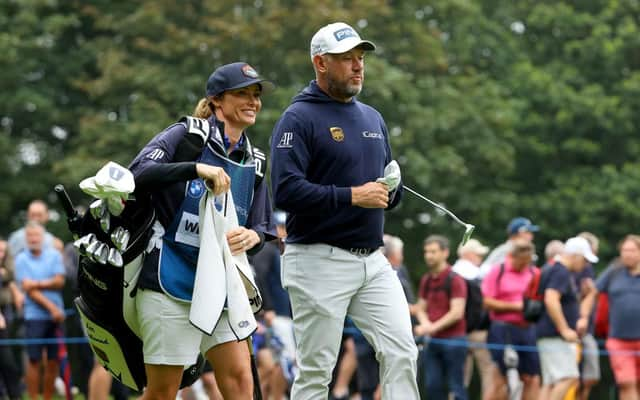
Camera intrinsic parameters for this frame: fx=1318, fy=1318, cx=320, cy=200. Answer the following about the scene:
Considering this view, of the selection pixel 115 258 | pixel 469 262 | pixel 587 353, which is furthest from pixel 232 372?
pixel 587 353

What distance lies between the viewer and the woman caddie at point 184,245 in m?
6.93

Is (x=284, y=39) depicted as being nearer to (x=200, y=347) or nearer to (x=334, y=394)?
(x=334, y=394)

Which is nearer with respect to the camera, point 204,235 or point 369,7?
point 204,235

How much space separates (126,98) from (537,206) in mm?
10924

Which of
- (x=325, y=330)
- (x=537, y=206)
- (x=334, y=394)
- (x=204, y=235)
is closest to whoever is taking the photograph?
(x=204, y=235)

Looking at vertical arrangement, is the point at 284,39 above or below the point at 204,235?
above

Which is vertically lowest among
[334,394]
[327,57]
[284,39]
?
[334,394]

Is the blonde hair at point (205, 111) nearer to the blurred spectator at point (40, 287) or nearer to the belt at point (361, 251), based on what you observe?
the belt at point (361, 251)

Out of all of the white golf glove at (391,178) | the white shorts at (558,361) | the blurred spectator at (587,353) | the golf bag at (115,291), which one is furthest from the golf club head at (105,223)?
the blurred spectator at (587,353)

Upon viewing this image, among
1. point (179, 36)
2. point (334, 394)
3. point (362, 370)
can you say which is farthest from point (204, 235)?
point (179, 36)

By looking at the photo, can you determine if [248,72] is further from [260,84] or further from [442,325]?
[442,325]

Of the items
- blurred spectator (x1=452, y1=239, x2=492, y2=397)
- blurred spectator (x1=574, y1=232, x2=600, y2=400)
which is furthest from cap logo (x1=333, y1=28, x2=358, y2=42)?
blurred spectator (x1=574, y1=232, x2=600, y2=400)

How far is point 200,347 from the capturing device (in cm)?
718

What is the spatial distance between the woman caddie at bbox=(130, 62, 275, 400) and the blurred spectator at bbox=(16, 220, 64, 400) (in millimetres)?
6895
